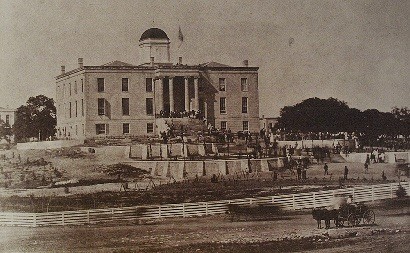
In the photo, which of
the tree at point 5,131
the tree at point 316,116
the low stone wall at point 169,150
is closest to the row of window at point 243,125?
the low stone wall at point 169,150

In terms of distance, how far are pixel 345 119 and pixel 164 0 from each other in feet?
7.60

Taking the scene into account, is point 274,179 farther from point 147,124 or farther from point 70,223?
point 70,223

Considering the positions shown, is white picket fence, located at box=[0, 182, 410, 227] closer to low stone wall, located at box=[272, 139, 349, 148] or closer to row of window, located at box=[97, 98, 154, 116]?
low stone wall, located at box=[272, 139, 349, 148]

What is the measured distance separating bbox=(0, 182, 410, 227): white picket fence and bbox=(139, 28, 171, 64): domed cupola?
1402 millimetres

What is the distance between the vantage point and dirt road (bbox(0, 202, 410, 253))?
14.9 feet

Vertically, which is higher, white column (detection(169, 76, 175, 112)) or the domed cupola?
the domed cupola

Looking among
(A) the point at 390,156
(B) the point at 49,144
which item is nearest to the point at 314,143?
(A) the point at 390,156

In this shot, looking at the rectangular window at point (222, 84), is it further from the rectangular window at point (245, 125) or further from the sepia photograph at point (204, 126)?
the rectangular window at point (245, 125)

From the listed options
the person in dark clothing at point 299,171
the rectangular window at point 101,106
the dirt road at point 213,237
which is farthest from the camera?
the person in dark clothing at point 299,171

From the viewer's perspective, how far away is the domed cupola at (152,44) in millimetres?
5129

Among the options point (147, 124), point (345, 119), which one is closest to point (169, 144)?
point (147, 124)

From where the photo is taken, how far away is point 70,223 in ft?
15.2

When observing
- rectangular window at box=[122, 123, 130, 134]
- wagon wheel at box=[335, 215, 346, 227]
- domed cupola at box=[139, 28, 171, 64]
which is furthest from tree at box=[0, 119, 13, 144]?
wagon wheel at box=[335, 215, 346, 227]

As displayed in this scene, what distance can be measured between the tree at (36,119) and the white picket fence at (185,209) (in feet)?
2.39
